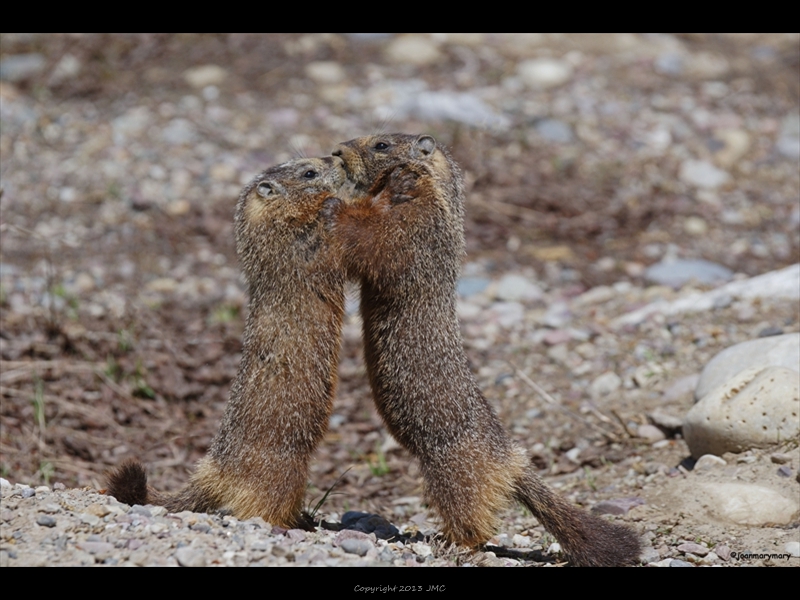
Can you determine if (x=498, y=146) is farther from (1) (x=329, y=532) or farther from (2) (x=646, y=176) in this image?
(1) (x=329, y=532)

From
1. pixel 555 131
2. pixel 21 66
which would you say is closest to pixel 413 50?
pixel 555 131

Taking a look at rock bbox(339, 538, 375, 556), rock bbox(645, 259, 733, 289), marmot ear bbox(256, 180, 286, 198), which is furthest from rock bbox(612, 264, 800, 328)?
rock bbox(339, 538, 375, 556)

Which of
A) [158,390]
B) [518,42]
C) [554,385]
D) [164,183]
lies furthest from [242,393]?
[518,42]

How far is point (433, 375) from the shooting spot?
19.7 ft

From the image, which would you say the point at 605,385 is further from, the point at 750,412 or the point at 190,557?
the point at 190,557

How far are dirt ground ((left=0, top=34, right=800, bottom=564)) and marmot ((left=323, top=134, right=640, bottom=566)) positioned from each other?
0.88 m

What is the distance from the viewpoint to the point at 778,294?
9.29 metres

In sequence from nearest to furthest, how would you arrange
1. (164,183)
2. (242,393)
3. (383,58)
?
1. (242,393)
2. (164,183)
3. (383,58)

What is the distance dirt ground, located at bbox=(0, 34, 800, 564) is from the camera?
803cm

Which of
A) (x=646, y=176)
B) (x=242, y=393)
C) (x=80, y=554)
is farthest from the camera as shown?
(x=646, y=176)

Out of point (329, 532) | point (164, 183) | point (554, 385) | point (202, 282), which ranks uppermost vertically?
point (164, 183)

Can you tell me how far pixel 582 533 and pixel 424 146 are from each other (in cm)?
262

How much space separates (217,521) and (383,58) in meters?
11.0

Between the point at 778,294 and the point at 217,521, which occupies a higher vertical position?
the point at 778,294
